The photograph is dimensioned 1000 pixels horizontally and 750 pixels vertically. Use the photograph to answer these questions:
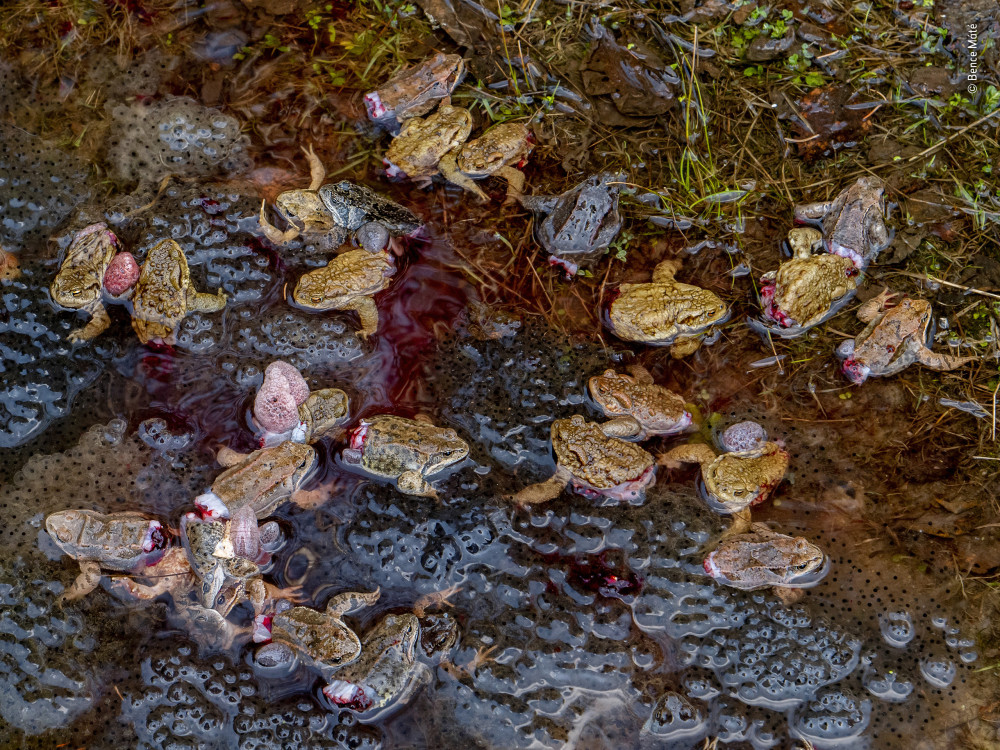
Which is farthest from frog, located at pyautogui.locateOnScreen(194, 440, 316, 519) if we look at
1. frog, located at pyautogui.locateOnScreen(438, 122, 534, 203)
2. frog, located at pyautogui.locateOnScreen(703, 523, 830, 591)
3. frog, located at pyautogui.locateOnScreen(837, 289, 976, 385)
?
frog, located at pyautogui.locateOnScreen(837, 289, 976, 385)

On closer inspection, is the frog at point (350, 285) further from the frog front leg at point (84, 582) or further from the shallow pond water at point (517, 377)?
the frog front leg at point (84, 582)

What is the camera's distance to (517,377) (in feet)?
16.1

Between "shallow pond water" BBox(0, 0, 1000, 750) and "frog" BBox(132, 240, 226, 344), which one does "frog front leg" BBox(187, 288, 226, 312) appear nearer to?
"frog" BBox(132, 240, 226, 344)

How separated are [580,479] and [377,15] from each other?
4.10m

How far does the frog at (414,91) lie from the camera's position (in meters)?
5.11

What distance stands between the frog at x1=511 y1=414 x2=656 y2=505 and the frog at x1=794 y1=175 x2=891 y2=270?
2.19 meters

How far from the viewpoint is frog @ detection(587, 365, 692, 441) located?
4.68m

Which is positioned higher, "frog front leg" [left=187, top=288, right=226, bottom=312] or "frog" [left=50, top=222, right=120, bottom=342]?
"frog" [left=50, top=222, right=120, bottom=342]

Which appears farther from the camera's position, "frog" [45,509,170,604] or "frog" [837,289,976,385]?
"frog" [837,289,976,385]

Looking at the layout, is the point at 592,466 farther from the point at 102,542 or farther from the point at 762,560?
the point at 102,542

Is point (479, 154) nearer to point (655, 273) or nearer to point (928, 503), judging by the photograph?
point (655, 273)

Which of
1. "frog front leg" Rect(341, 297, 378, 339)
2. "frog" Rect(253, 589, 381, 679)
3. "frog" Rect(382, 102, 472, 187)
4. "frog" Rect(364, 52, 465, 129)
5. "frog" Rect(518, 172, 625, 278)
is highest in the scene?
"frog" Rect(364, 52, 465, 129)

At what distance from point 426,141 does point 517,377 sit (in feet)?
6.34

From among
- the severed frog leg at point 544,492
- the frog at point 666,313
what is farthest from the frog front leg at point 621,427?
the frog at point 666,313
